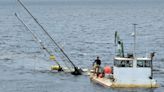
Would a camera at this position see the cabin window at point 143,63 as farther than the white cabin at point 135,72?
Yes

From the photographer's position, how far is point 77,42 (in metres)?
128

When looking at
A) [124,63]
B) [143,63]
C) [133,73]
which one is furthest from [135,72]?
[124,63]

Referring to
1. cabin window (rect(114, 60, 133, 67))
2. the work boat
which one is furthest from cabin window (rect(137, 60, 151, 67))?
cabin window (rect(114, 60, 133, 67))

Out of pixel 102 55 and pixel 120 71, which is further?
pixel 102 55

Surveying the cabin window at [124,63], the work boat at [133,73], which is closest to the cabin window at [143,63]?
the work boat at [133,73]

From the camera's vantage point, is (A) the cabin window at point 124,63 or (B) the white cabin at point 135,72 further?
(A) the cabin window at point 124,63

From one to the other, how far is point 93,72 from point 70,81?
289 centimetres

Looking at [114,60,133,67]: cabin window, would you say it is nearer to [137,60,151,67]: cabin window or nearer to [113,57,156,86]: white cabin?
[113,57,156,86]: white cabin

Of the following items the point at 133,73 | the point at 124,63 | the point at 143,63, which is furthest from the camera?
the point at 124,63

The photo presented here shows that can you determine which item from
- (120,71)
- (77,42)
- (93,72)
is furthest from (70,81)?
(77,42)

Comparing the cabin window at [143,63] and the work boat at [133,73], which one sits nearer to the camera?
the work boat at [133,73]

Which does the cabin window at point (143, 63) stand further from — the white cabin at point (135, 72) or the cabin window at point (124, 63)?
the cabin window at point (124, 63)

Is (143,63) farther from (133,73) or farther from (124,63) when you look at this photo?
(124,63)

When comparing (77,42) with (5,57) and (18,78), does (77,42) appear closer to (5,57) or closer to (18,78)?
(5,57)
